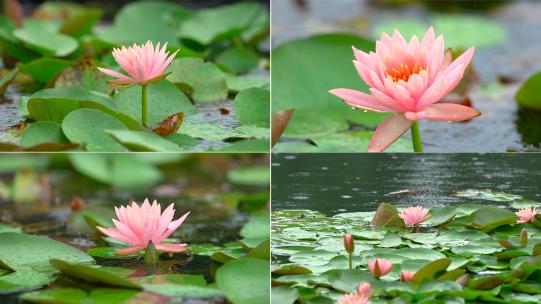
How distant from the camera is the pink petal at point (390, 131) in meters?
1.13

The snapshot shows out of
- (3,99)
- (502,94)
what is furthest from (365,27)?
(3,99)

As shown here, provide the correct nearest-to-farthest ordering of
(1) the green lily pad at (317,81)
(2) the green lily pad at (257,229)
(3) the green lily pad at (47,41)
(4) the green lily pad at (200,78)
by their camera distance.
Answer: (2) the green lily pad at (257,229) < (4) the green lily pad at (200,78) < (1) the green lily pad at (317,81) < (3) the green lily pad at (47,41)

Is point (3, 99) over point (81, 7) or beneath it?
beneath

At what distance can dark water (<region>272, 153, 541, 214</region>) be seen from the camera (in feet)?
4.10

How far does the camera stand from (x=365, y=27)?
2941 millimetres

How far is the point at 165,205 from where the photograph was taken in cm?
160

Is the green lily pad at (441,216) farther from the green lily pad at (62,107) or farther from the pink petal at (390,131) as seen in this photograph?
the green lily pad at (62,107)

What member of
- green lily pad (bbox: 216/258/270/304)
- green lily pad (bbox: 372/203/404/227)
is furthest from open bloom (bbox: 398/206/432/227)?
green lily pad (bbox: 216/258/270/304)

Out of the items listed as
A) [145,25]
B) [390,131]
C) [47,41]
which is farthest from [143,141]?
[145,25]

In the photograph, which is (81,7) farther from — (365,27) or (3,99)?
(3,99)

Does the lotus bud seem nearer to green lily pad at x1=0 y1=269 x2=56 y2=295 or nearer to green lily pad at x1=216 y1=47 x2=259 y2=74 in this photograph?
green lily pad at x1=0 y1=269 x2=56 y2=295

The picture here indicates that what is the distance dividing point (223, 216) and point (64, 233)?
0.94 ft

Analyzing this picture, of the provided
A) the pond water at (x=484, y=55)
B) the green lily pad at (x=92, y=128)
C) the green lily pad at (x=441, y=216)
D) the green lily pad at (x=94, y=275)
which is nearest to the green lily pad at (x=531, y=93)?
the pond water at (x=484, y=55)

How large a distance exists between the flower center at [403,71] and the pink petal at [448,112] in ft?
0.15
